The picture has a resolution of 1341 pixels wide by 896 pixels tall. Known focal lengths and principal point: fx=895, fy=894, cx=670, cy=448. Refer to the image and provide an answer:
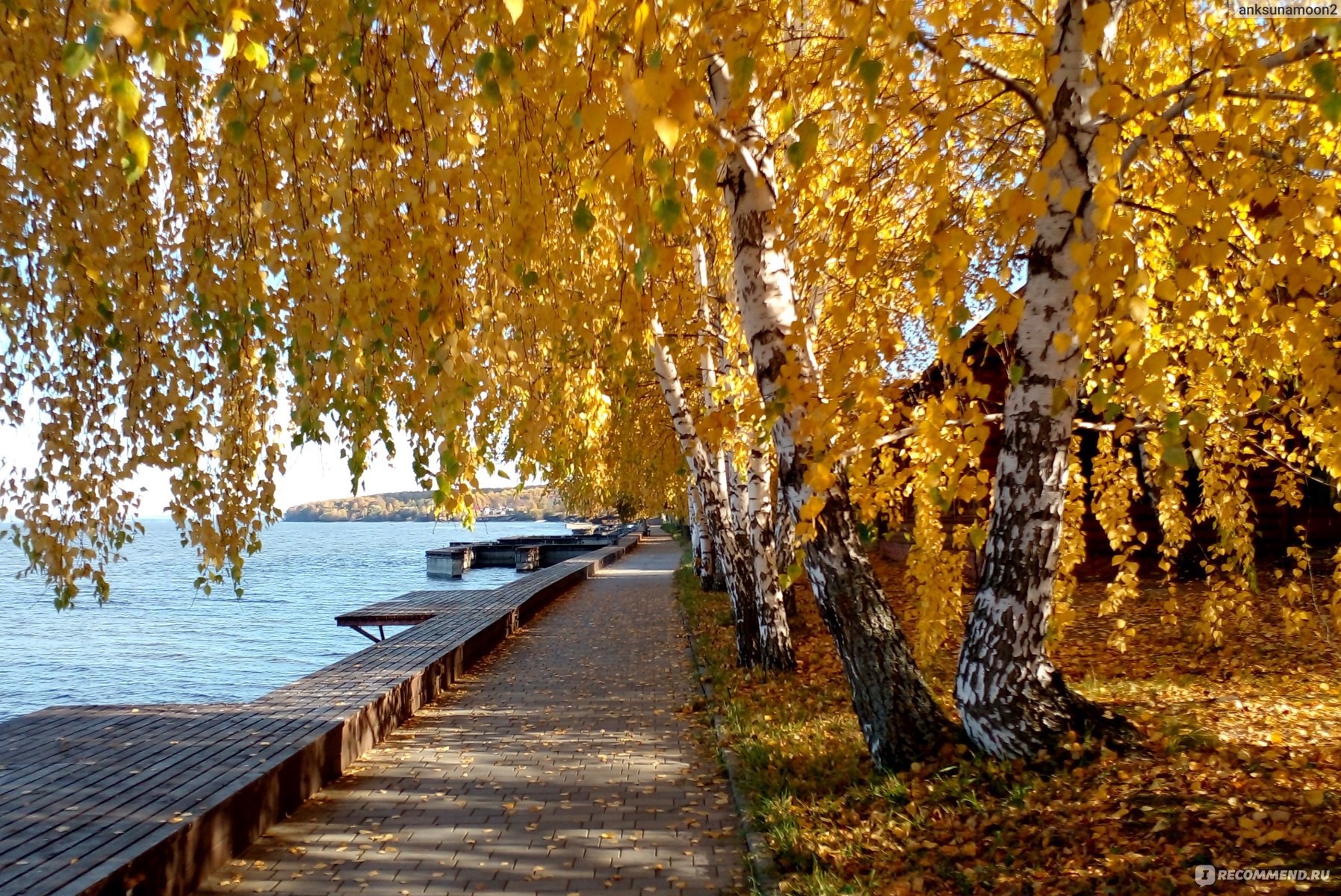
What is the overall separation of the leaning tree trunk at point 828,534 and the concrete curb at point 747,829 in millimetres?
869

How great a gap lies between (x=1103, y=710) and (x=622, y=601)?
49.5 ft

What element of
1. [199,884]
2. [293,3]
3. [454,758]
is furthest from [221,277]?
[454,758]

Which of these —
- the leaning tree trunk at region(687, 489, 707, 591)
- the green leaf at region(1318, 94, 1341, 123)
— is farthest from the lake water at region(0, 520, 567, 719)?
the leaning tree trunk at region(687, 489, 707, 591)

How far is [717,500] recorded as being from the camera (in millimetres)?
11047

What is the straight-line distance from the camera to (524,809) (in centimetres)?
560

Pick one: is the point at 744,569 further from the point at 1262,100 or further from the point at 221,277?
the point at 1262,100

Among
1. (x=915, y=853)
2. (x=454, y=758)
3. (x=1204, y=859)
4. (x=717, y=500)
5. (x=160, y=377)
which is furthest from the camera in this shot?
(x=717, y=500)

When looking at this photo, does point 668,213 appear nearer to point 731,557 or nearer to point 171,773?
point 171,773

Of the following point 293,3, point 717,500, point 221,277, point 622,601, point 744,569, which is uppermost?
point 293,3

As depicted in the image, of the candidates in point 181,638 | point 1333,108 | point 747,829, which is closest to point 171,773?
point 747,829

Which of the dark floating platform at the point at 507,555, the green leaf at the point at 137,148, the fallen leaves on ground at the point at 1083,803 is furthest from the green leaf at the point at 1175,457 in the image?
the dark floating platform at the point at 507,555

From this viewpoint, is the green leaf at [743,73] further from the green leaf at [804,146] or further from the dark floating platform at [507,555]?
the dark floating platform at [507,555]

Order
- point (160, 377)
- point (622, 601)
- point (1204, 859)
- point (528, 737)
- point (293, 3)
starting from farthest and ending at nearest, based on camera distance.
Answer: point (622, 601)
point (528, 737)
point (160, 377)
point (293, 3)
point (1204, 859)

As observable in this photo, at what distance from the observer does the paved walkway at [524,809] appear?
4523mm
